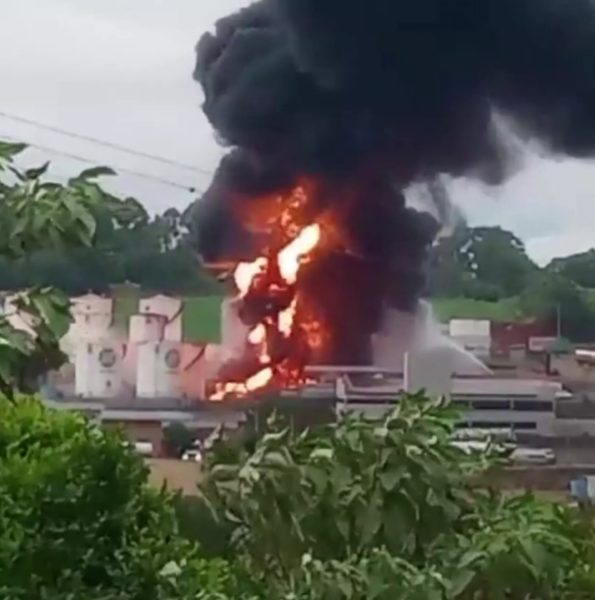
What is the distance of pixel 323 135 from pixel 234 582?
173 cm

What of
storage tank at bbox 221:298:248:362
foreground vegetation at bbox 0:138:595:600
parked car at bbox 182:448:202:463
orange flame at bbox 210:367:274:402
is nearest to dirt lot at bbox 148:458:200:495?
parked car at bbox 182:448:202:463

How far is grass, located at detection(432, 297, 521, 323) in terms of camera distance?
8.97ft

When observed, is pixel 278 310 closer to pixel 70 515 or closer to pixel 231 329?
pixel 231 329

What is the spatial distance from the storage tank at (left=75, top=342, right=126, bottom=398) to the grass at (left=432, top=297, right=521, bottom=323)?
2.06 ft

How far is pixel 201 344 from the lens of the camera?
2.74 meters

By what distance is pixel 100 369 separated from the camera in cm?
258

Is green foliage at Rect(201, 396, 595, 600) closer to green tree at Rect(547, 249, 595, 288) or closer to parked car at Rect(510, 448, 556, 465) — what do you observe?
parked car at Rect(510, 448, 556, 465)

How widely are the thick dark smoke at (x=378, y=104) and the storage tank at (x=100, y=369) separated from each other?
296 mm

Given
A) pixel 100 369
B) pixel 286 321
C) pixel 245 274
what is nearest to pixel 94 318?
pixel 100 369

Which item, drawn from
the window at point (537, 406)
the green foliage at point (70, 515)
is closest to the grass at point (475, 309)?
the window at point (537, 406)

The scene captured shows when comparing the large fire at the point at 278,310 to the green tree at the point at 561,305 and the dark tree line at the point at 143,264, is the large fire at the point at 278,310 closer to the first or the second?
the dark tree line at the point at 143,264

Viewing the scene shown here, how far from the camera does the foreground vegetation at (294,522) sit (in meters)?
1.20

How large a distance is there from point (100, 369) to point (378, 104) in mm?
840

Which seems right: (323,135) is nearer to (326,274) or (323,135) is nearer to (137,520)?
(326,274)
